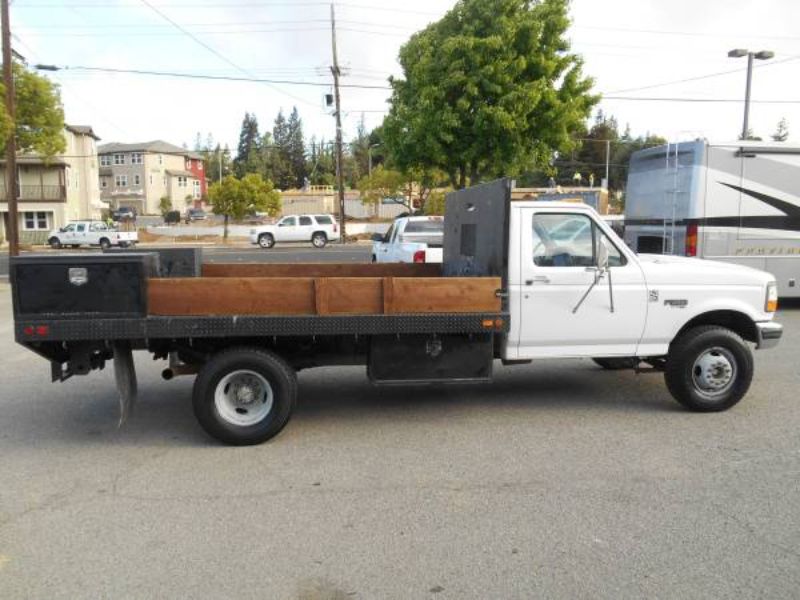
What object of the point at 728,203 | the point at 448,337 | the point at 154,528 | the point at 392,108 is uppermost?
the point at 392,108

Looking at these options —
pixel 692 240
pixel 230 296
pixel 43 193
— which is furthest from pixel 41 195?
pixel 230 296

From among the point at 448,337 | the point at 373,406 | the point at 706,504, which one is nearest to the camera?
the point at 706,504

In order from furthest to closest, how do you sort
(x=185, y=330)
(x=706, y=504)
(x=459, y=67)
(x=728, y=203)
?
1. (x=459, y=67)
2. (x=728, y=203)
3. (x=185, y=330)
4. (x=706, y=504)

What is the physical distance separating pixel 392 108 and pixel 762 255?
13.3 m

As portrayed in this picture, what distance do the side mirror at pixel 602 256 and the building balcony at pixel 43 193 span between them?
54015 millimetres

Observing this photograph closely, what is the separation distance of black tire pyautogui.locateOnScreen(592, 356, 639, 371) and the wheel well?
692mm

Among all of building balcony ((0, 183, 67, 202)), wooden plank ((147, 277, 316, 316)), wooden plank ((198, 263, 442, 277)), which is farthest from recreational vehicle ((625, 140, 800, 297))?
building balcony ((0, 183, 67, 202))

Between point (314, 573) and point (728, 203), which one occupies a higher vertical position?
point (728, 203)

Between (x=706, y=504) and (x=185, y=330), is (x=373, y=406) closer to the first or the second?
(x=185, y=330)

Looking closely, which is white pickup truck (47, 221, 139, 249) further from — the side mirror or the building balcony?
the side mirror

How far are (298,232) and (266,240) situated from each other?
1943 mm

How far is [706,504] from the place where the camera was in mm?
4422

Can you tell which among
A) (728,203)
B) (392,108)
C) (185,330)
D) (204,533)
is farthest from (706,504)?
(392,108)

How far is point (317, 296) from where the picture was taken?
564 cm
